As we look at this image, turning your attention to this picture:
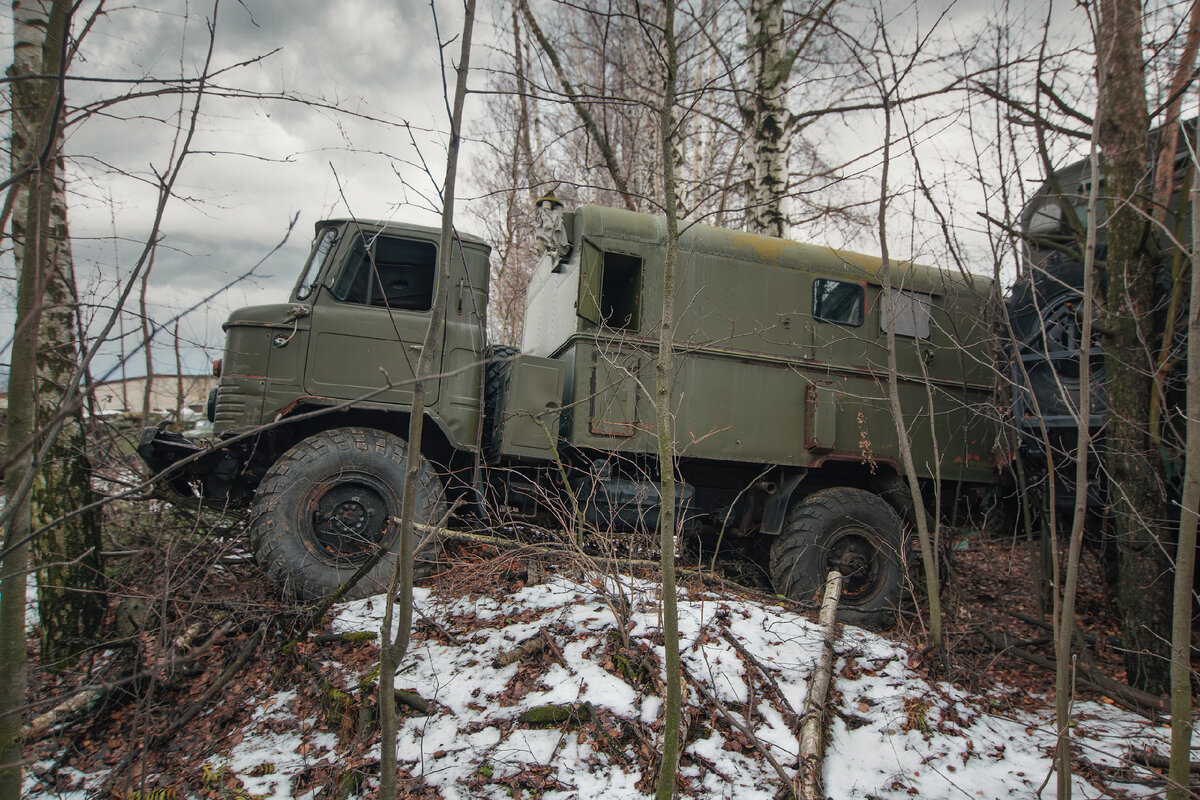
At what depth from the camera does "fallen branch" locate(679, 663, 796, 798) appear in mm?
3239

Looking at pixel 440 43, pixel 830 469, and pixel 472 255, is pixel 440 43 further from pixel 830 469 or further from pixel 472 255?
pixel 830 469

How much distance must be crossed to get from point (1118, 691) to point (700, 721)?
2.87 metres

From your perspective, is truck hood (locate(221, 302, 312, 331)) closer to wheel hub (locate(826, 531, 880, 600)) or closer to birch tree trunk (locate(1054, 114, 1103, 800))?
wheel hub (locate(826, 531, 880, 600))

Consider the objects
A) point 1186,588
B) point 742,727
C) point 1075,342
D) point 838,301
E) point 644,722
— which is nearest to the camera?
point 1186,588

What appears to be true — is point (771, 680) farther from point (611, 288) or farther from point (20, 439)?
point (20, 439)

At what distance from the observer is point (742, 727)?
3.41 m

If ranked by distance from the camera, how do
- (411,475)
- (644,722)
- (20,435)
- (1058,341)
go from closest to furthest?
(20,435)
(411,475)
(644,722)
(1058,341)

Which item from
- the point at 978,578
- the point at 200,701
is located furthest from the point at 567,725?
the point at 978,578

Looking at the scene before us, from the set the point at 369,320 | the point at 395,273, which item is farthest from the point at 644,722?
the point at 395,273

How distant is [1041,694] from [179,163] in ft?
18.9

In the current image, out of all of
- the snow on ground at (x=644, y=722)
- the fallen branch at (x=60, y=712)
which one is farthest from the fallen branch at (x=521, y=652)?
the fallen branch at (x=60, y=712)

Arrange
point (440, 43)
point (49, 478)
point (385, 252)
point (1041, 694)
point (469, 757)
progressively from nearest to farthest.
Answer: point (440, 43)
point (469, 757)
point (49, 478)
point (1041, 694)
point (385, 252)

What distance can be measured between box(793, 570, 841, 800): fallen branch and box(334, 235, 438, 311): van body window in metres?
3.64

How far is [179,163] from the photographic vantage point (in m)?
2.02
